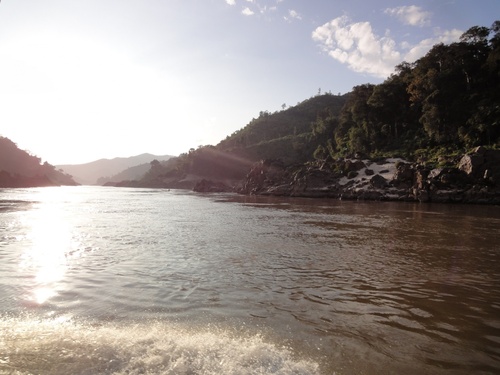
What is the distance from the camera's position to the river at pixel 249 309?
16.2 ft

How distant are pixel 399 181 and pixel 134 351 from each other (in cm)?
5513

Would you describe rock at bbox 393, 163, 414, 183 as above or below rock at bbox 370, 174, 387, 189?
above

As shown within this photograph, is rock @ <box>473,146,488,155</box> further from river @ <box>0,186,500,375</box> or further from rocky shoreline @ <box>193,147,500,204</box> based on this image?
river @ <box>0,186,500,375</box>

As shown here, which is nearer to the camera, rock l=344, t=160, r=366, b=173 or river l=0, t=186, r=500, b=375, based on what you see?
river l=0, t=186, r=500, b=375

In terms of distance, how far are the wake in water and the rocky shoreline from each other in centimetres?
5005

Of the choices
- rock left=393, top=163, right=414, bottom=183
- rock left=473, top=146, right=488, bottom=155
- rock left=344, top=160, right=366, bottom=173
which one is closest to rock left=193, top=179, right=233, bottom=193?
rock left=344, top=160, right=366, bottom=173

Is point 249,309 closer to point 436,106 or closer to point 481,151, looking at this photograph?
point 481,151

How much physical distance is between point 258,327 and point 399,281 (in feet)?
17.5

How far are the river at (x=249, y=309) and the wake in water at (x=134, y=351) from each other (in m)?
0.03

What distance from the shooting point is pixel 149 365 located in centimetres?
475

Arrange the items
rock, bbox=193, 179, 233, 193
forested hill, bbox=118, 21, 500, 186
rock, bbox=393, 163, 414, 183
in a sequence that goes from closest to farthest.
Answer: rock, bbox=393, 163, 414, 183 < forested hill, bbox=118, 21, 500, 186 < rock, bbox=193, 179, 233, 193

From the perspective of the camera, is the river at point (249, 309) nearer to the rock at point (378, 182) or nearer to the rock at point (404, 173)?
the rock at point (404, 173)

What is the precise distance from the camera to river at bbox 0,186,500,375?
16.2 feet

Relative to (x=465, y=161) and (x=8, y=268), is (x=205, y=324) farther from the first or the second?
(x=465, y=161)
